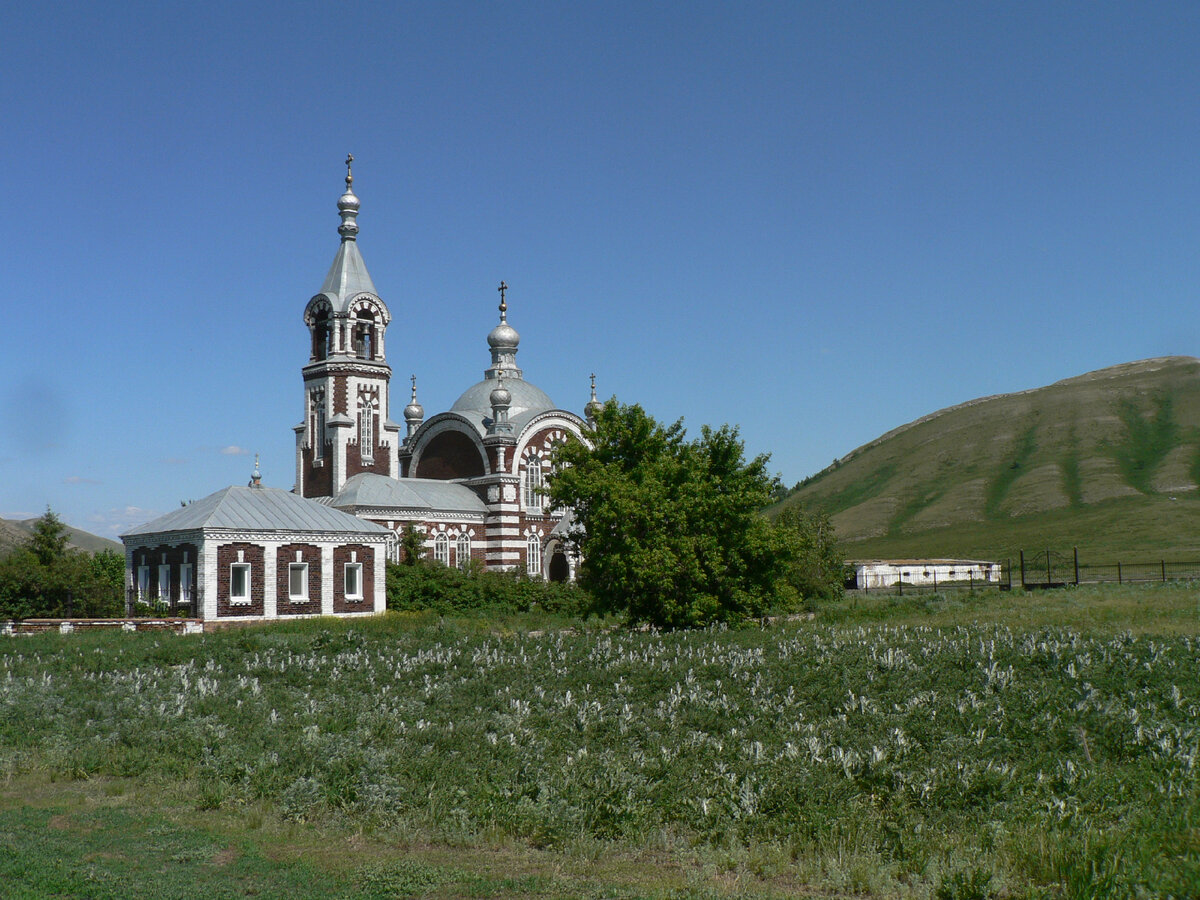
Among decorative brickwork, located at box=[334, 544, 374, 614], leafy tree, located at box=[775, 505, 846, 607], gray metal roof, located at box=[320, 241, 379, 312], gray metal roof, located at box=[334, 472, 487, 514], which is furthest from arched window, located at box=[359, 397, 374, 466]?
leafy tree, located at box=[775, 505, 846, 607]

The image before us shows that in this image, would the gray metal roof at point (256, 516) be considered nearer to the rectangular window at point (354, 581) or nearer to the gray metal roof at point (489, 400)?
the rectangular window at point (354, 581)

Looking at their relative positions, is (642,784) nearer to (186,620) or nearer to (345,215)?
(186,620)

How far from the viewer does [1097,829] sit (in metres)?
9.87

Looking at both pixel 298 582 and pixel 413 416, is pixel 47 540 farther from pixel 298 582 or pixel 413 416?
pixel 413 416

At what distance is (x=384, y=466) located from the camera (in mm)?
55375

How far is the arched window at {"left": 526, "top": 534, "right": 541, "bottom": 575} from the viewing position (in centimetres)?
5600

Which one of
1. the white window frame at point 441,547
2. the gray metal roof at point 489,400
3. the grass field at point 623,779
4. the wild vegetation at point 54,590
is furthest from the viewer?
the gray metal roof at point 489,400

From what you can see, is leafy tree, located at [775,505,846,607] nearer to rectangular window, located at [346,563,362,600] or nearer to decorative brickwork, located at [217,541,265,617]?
rectangular window, located at [346,563,362,600]

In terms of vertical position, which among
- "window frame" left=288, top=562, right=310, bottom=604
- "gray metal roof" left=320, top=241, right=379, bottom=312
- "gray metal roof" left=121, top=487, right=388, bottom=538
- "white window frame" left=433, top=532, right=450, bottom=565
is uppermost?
"gray metal roof" left=320, top=241, right=379, bottom=312

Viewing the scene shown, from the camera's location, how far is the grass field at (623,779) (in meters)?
Result: 9.26

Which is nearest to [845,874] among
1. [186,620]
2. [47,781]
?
[47,781]

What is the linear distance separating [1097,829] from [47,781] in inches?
472

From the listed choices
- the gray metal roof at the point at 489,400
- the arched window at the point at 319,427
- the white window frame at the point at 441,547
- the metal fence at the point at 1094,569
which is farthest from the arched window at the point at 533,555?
the metal fence at the point at 1094,569

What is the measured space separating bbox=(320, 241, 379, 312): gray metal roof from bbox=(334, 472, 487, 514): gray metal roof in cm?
916
